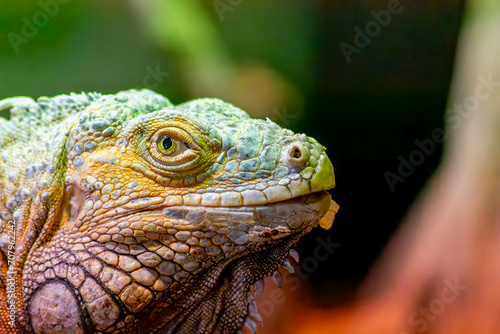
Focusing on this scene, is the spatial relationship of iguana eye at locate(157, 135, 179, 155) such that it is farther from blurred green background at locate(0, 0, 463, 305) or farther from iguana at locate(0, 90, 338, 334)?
blurred green background at locate(0, 0, 463, 305)

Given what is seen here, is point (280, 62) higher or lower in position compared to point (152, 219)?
higher

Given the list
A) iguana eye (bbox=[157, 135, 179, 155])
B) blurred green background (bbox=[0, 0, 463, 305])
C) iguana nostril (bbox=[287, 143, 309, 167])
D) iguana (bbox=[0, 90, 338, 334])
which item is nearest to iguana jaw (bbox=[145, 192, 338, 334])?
iguana (bbox=[0, 90, 338, 334])

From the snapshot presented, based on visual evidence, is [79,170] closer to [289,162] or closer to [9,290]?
[9,290]

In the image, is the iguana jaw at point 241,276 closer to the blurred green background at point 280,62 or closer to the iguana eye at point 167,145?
the iguana eye at point 167,145

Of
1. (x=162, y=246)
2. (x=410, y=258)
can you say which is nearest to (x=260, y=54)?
(x=410, y=258)

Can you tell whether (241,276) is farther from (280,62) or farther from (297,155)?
(280,62)

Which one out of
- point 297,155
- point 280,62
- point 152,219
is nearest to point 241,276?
point 152,219
